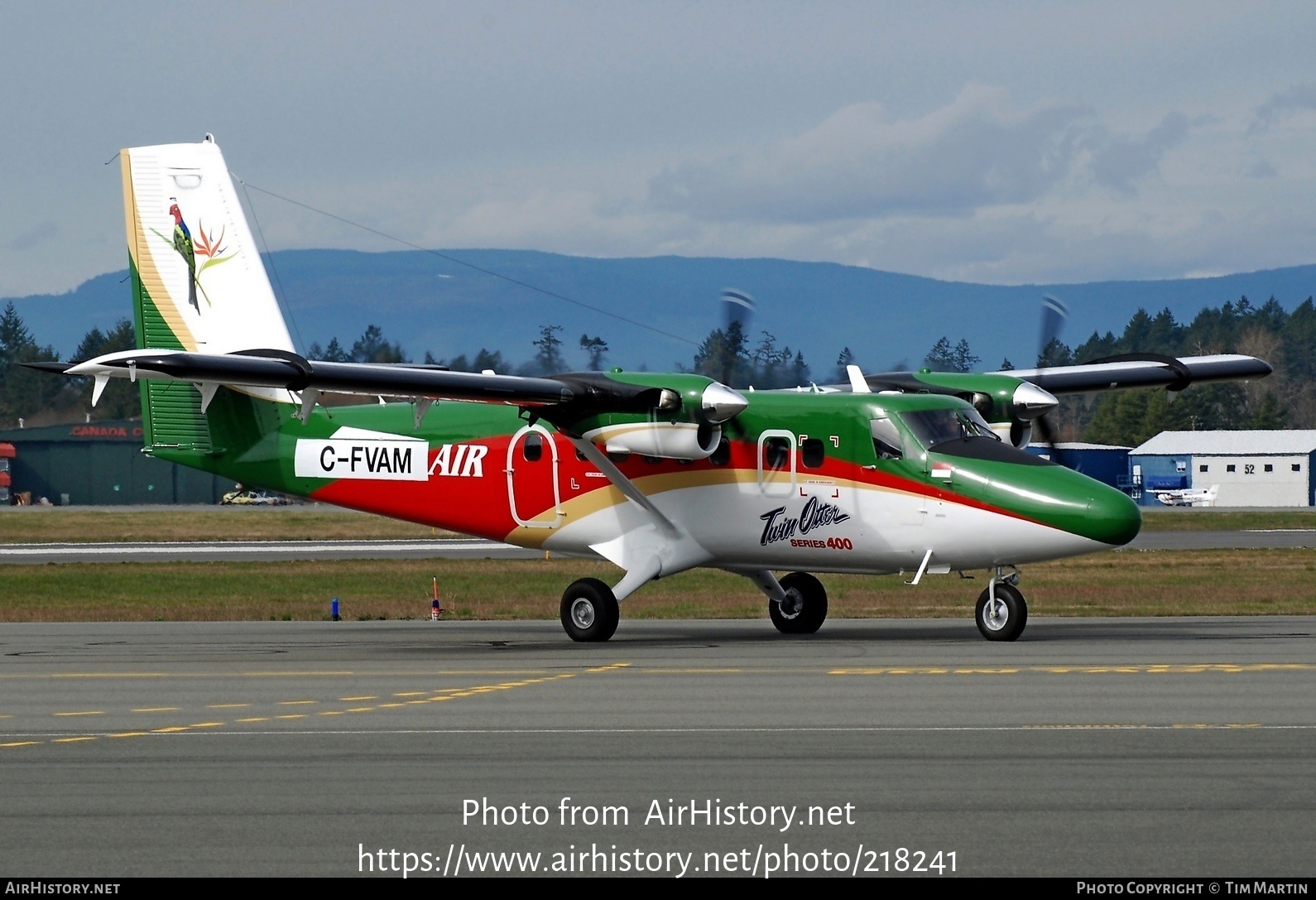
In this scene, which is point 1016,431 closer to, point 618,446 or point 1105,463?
point 618,446

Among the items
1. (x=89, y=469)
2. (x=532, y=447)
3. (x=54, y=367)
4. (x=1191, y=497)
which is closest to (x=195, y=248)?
(x=54, y=367)

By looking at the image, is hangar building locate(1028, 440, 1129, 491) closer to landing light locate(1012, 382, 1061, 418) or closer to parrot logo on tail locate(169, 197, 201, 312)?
landing light locate(1012, 382, 1061, 418)

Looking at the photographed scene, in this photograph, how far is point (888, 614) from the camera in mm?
28625

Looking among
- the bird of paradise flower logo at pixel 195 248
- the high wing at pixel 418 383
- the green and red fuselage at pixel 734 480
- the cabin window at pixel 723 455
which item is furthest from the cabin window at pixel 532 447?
the bird of paradise flower logo at pixel 195 248

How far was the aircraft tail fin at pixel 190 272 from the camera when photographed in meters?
25.7

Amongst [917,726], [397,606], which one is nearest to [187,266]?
[397,606]

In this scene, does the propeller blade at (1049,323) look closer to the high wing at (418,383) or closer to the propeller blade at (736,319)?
the propeller blade at (736,319)

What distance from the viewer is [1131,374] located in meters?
26.3

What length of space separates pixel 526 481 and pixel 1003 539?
754 cm

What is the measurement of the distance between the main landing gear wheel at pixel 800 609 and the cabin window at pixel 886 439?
2986 mm

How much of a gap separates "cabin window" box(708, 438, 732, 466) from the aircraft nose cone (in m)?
5.36

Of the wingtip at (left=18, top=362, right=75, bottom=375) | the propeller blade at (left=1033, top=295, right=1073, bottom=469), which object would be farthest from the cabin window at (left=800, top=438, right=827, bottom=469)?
the wingtip at (left=18, top=362, right=75, bottom=375)

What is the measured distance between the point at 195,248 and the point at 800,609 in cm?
1143
